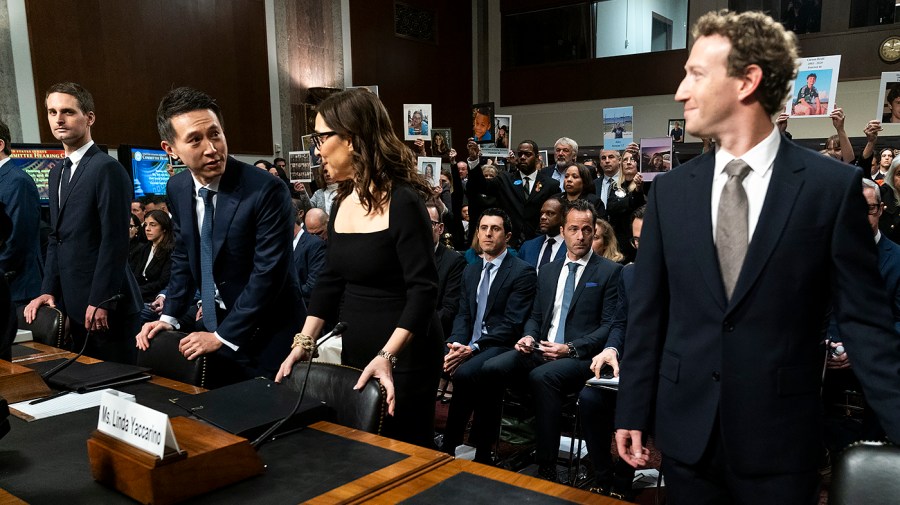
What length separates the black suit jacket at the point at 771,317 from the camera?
1.23 m

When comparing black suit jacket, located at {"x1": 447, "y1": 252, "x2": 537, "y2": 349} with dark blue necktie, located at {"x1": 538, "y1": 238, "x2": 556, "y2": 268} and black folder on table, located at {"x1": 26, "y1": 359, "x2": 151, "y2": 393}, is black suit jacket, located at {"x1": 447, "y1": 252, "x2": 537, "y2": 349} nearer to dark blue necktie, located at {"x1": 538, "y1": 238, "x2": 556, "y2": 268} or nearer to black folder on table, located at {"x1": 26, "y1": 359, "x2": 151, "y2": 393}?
dark blue necktie, located at {"x1": 538, "y1": 238, "x2": 556, "y2": 268}

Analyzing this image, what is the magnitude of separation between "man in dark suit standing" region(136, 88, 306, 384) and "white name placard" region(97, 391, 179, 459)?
2.56ft

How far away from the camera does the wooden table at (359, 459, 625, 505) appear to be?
1199 millimetres

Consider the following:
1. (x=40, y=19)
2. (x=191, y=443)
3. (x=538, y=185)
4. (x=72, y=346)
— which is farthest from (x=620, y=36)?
(x=191, y=443)

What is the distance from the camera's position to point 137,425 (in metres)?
1.23

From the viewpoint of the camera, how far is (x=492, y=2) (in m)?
13.6

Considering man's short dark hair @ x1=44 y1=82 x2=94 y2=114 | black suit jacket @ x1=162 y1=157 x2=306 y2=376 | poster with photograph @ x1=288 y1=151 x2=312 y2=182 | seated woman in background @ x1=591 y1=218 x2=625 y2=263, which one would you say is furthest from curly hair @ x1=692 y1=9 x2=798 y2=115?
poster with photograph @ x1=288 y1=151 x2=312 y2=182

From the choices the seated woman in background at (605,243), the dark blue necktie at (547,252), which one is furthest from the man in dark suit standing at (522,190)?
the seated woman in background at (605,243)

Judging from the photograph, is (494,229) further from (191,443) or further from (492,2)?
(492,2)

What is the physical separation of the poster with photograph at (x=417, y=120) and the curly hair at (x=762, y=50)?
21.1ft

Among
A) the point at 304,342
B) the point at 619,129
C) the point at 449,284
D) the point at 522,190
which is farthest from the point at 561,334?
the point at 619,129

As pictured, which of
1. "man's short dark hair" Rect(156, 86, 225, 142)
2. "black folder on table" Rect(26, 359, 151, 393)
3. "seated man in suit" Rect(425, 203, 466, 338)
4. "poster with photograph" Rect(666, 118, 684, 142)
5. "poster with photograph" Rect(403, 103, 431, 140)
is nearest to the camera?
"black folder on table" Rect(26, 359, 151, 393)

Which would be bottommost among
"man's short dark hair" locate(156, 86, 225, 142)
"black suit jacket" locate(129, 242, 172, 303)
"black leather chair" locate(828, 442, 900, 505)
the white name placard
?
"black suit jacket" locate(129, 242, 172, 303)

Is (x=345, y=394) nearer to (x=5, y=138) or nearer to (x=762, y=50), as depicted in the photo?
(x=762, y=50)
